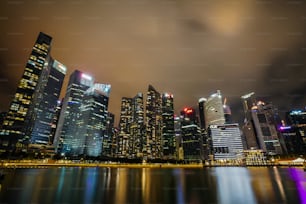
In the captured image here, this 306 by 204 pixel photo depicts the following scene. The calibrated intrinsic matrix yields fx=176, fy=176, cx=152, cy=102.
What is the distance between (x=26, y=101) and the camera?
526 feet

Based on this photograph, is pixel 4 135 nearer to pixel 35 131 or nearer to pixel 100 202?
pixel 35 131

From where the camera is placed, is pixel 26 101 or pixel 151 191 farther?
pixel 26 101

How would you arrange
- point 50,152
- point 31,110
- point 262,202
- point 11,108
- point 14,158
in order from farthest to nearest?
point 50,152 → point 31,110 → point 11,108 → point 14,158 → point 262,202

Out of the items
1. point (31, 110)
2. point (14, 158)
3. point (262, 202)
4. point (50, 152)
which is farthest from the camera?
point (50, 152)

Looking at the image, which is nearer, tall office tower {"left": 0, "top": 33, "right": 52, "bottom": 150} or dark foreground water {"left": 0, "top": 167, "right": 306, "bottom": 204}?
dark foreground water {"left": 0, "top": 167, "right": 306, "bottom": 204}

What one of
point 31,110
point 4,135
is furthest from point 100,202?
point 31,110

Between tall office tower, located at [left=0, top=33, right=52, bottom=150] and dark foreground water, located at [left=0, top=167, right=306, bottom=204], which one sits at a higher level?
tall office tower, located at [left=0, top=33, right=52, bottom=150]

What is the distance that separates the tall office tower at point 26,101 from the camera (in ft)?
488

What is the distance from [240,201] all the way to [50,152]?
20374 centimetres

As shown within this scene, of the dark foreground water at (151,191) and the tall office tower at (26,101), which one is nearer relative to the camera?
the dark foreground water at (151,191)

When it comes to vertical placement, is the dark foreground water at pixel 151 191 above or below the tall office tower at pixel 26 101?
below

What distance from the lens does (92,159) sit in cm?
18075

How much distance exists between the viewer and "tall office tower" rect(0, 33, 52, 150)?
148875mm

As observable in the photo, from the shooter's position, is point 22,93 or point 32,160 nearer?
point 32,160
